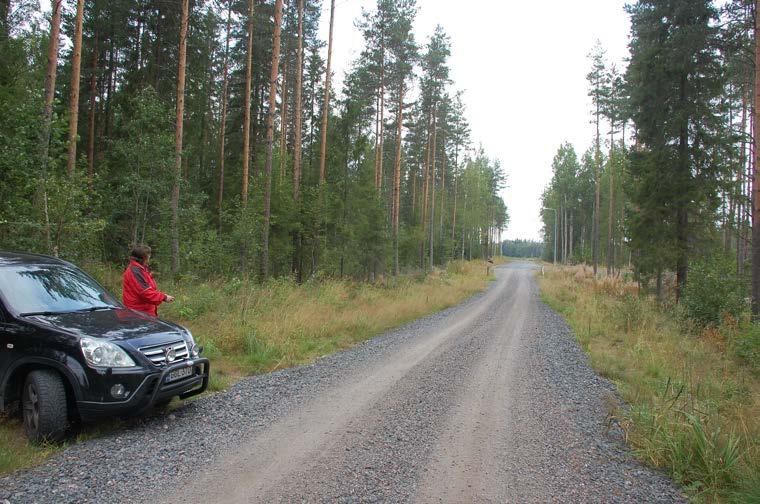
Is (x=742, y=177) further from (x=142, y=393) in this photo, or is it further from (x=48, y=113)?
(x=48, y=113)

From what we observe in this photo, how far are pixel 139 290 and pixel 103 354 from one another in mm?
2083

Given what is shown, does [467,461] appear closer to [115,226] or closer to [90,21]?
[115,226]

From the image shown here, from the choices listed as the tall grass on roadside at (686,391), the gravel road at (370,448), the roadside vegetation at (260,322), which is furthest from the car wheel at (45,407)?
the tall grass on roadside at (686,391)

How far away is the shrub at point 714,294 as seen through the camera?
1259 centimetres

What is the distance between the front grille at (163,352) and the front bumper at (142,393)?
0.08m

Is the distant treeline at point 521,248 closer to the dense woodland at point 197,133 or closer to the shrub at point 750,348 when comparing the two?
the dense woodland at point 197,133

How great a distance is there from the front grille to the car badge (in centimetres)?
2

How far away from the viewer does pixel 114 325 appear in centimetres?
489

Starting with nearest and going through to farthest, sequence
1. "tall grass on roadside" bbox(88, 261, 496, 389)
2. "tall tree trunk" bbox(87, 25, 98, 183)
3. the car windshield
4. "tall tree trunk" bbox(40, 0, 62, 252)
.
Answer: the car windshield → "tall grass on roadside" bbox(88, 261, 496, 389) → "tall tree trunk" bbox(40, 0, 62, 252) → "tall tree trunk" bbox(87, 25, 98, 183)

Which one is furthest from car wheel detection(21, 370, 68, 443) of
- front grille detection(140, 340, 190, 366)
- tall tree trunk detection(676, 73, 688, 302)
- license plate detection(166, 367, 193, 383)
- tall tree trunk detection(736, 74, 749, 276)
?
tall tree trunk detection(676, 73, 688, 302)

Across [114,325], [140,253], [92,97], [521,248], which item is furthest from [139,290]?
[521,248]

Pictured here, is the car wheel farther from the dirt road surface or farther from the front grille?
the dirt road surface

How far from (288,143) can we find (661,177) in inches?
1012

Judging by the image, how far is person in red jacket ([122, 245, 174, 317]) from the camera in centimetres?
630
